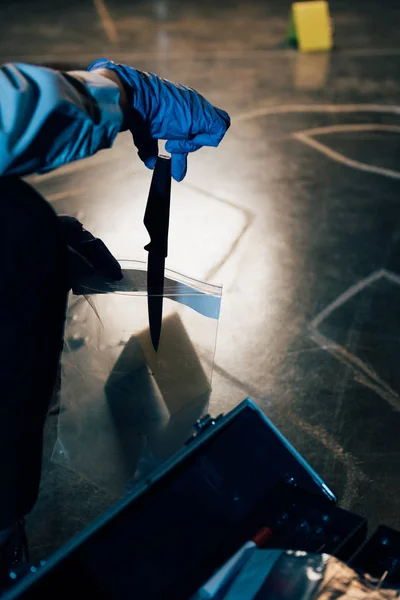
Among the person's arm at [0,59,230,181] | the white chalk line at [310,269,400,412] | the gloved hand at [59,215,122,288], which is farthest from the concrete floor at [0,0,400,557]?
the person's arm at [0,59,230,181]

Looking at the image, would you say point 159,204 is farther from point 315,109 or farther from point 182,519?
point 315,109

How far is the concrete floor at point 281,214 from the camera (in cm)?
270

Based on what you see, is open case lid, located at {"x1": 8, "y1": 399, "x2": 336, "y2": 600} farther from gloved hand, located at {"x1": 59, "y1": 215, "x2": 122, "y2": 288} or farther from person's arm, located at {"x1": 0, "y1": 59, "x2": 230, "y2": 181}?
person's arm, located at {"x1": 0, "y1": 59, "x2": 230, "y2": 181}

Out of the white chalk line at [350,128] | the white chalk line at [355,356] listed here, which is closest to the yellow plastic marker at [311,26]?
the white chalk line at [350,128]

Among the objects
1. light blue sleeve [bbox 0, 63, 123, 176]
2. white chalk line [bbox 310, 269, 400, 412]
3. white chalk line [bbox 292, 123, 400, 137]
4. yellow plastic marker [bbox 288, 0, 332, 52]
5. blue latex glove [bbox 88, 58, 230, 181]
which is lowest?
white chalk line [bbox 310, 269, 400, 412]

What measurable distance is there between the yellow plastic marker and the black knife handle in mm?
4841

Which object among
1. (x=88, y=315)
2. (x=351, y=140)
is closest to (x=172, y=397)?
(x=88, y=315)

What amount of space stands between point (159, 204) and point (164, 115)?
0.99 ft

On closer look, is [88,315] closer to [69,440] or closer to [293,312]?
[69,440]

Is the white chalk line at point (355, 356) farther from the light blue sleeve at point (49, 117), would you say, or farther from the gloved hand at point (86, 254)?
the light blue sleeve at point (49, 117)

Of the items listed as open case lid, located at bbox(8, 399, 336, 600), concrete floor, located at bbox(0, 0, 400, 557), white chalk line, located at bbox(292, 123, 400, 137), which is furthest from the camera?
white chalk line, located at bbox(292, 123, 400, 137)

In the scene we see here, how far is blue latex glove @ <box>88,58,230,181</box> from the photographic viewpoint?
1822 mm

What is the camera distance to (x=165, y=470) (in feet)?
5.74

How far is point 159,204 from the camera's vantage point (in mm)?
2070
